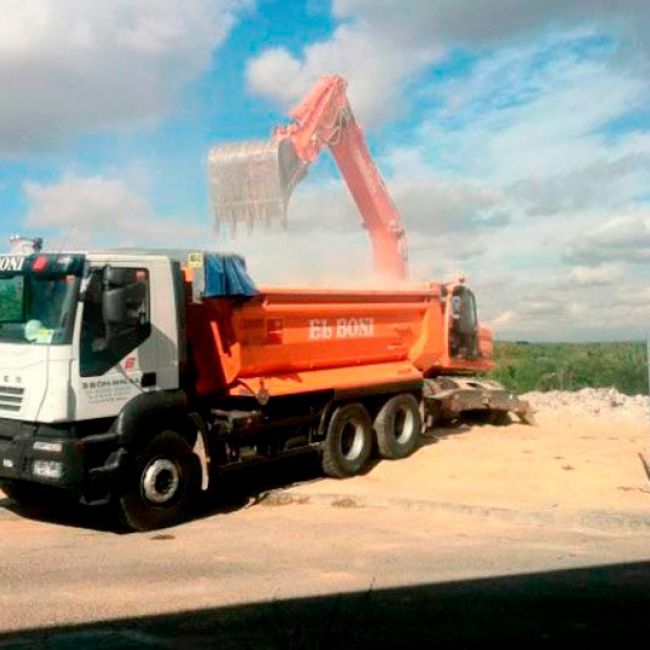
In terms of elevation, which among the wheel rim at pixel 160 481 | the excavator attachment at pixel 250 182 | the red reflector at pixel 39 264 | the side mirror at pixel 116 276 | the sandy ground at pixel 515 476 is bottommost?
the sandy ground at pixel 515 476

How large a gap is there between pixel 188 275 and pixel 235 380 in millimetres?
1313

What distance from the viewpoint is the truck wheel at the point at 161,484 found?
29.8 ft

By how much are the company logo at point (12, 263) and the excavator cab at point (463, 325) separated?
7.82 m

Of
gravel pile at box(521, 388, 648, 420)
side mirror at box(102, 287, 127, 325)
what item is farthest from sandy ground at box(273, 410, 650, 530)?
side mirror at box(102, 287, 127, 325)

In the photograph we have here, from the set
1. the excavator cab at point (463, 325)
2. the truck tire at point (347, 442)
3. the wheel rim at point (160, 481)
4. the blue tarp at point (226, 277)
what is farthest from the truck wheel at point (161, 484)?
the excavator cab at point (463, 325)

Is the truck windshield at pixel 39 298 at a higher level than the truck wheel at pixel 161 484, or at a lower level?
higher

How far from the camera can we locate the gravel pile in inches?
713

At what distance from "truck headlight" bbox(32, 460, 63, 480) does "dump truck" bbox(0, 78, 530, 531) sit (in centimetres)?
1

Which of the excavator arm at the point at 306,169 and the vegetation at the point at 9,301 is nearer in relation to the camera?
the vegetation at the point at 9,301

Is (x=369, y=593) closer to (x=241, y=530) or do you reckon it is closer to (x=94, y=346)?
(x=241, y=530)

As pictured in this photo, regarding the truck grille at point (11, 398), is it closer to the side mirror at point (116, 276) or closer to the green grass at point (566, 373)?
the side mirror at point (116, 276)

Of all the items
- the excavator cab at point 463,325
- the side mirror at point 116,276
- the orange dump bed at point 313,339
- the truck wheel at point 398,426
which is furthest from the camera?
the excavator cab at point 463,325

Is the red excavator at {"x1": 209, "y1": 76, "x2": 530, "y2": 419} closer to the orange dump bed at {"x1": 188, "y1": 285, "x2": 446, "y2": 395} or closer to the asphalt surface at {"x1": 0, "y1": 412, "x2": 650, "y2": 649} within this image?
the orange dump bed at {"x1": 188, "y1": 285, "x2": 446, "y2": 395}

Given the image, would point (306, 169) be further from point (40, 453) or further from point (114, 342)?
point (40, 453)
